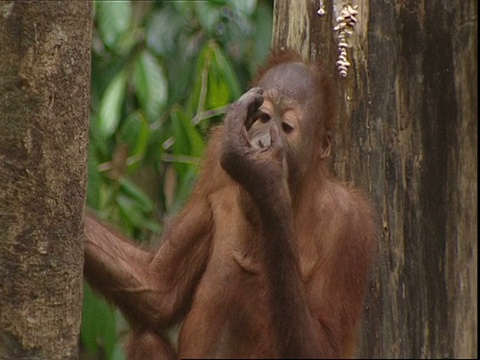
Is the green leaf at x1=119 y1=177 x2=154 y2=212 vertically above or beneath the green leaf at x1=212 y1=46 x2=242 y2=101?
beneath

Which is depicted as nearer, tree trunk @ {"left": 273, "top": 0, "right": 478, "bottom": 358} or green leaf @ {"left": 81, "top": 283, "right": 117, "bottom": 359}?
tree trunk @ {"left": 273, "top": 0, "right": 478, "bottom": 358}

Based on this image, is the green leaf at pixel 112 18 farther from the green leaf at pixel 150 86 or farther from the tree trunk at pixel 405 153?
the tree trunk at pixel 405 153

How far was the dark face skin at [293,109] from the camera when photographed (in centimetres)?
314

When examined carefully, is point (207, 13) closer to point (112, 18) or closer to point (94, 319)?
point (112, 18)

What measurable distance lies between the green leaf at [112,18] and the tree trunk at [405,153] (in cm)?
72

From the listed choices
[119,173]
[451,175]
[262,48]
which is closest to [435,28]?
[451,175]

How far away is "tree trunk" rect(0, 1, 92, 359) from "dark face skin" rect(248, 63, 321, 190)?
58cm

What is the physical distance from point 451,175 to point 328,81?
0.55 metres

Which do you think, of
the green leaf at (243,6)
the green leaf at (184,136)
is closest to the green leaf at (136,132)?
the green leaf at (184,136)

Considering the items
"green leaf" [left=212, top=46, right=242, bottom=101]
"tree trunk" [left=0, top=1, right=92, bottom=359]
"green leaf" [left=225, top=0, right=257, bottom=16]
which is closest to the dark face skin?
"tree trunk" [left=0, top=1, right=92, bottom=359]

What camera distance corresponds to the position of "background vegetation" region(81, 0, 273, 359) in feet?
13.5

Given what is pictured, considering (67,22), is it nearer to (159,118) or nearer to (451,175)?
(451,175)

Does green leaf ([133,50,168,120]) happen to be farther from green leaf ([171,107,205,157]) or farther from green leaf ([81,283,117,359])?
green leaf ([81,283,117,359])

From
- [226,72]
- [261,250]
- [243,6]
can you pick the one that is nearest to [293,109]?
[261,250]
